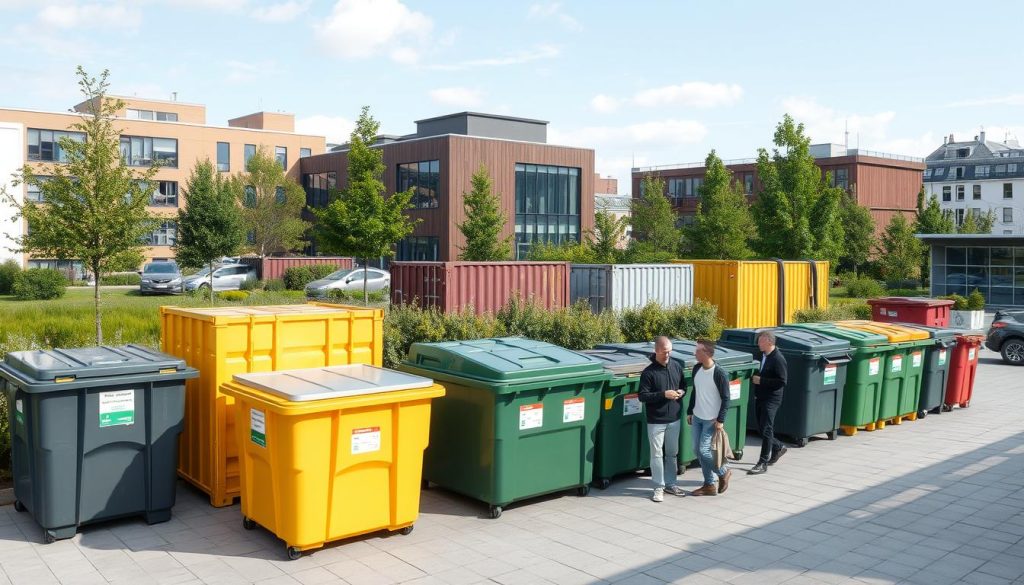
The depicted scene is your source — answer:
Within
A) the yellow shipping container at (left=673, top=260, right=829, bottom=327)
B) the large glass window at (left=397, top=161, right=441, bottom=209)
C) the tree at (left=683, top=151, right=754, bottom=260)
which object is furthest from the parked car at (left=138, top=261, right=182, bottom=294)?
the yellow shipping container at (left=673, top=260, right=829, bottom=327)

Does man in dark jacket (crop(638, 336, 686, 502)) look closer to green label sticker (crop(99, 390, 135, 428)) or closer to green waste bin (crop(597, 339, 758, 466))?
green waste bin (crop(597, 339, 758, 466))

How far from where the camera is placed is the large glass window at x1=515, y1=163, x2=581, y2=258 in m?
47.5

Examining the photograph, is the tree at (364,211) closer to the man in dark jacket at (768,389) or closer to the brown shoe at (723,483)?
the man in dark jacket at (768,389)

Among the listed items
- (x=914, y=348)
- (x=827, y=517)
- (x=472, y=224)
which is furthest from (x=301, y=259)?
(x=827, y=517)

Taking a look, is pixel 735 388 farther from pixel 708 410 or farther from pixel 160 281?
pixel 160 281

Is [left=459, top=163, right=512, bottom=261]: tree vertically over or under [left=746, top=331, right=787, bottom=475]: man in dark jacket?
over

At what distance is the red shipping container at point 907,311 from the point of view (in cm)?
1889

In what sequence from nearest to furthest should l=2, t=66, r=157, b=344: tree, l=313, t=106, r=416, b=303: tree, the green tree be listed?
l=2, t=66, r=157, b=344: tree
l=313, t=106, r=416, b=303: tree
the green tree

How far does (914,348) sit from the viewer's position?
12.6m

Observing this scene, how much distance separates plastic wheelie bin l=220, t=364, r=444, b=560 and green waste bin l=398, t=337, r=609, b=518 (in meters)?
0.78

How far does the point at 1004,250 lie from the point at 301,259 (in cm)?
3044

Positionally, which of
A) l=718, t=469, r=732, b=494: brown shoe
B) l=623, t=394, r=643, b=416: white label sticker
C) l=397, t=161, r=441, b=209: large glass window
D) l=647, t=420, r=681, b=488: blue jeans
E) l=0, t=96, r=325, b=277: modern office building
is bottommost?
l=718, t=469, r=732, b=494: brown shoe

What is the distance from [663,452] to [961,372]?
7265mm

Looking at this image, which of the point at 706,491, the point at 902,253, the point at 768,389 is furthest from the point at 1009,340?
the point at 902,253
